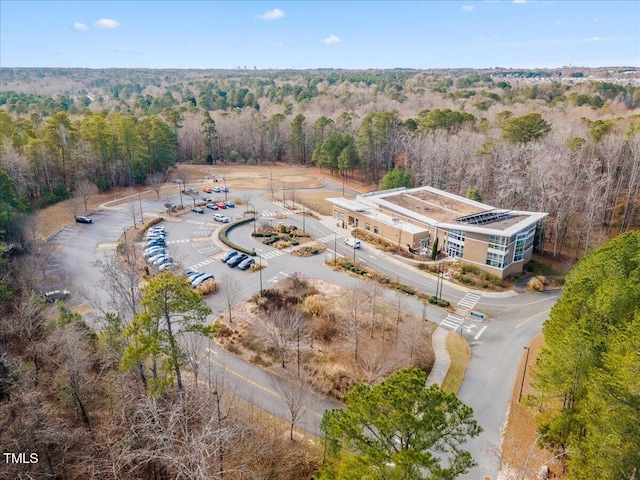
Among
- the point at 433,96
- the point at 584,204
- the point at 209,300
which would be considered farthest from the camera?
the point at 433,96

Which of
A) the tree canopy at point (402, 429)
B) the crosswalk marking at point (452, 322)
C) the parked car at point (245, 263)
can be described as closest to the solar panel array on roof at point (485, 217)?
the crosswalk marking at point (452, 322)

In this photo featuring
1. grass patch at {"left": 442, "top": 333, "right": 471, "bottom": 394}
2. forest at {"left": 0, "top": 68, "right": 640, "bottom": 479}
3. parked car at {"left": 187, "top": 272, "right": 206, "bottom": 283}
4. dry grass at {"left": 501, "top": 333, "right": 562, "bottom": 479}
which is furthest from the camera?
parked car at {"left": 187, "top": 272, "right": 206, "bottom": 283}

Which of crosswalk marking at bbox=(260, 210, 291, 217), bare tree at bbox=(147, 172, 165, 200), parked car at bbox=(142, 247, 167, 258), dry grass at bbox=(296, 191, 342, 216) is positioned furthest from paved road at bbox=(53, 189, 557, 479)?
dry grass at bbox=(296, 191, 342, 216)

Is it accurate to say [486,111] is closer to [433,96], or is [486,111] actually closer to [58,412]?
[433,96]

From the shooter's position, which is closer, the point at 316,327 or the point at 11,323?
the point at 11,323

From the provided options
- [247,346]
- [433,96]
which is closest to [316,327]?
[247,346]

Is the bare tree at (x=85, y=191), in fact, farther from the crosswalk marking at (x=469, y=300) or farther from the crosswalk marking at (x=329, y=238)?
the crosswalk marking at (x=469, y=300)

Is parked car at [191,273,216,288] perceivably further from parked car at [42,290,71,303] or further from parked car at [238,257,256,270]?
parked car at [42,290,71,303]

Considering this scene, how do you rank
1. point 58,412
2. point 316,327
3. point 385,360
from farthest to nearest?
point 316,327
point 385,360
point 58,412
